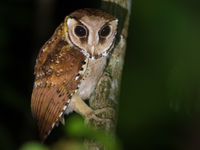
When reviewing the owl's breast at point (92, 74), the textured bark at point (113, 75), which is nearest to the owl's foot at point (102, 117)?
the textured bark at point (113, 75)

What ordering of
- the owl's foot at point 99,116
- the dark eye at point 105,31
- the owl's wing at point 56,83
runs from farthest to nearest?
the owl's wing at point 56,83 < the dark eye at point 105,31 < the owl's foot at point 99,116

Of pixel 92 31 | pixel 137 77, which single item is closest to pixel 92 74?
pixel 92 31

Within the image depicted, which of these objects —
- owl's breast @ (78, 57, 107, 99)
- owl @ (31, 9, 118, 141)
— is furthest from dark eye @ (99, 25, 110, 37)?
owl's breast @ (78, 57, 107, 99)

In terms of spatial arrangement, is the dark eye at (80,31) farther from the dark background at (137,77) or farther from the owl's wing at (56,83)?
the dark background at (137,77)

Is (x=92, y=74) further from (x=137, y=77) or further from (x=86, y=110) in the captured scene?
(x=137, y=77)

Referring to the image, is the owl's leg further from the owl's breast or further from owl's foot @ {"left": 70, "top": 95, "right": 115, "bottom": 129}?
the owl's breast

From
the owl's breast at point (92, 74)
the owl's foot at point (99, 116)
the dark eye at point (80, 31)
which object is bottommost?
the owl's foot at point (99, 116)

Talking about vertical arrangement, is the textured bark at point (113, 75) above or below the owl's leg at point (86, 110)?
above

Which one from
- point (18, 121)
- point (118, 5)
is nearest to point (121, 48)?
point (118, 5)
